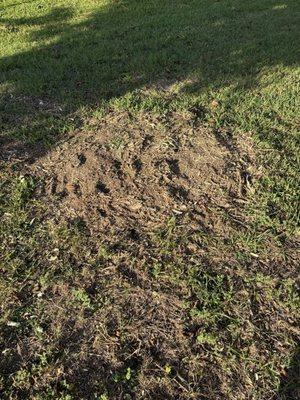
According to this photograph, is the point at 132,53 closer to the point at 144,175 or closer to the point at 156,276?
the point at 144,175

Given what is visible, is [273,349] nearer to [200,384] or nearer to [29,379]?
[200,384]

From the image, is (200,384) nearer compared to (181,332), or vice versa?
(200,384)

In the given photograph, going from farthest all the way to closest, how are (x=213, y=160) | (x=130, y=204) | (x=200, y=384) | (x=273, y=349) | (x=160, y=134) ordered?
(x=160, y=134), (x=213, y=160), (x=130, y=204), (x=273, y=349), (x=200, y=384)

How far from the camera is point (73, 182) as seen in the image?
14.3ft

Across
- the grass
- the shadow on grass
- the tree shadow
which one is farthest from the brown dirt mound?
the tree shadow

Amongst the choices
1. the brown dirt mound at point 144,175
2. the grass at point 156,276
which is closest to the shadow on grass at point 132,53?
the grass at point 156,276

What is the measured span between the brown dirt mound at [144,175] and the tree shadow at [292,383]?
128 centimetres

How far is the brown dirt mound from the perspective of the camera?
13.4 feet

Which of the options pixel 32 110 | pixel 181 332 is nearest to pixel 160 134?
pixel 32 110

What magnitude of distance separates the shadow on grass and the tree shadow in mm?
3325

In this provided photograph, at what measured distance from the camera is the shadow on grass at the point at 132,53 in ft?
19.3

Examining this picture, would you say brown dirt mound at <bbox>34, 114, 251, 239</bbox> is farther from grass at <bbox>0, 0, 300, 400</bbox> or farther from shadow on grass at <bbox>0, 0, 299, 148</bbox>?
shadow on grass at <bbox>0, 0, 299, 148</bbox>

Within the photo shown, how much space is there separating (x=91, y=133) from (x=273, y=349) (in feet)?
9.62

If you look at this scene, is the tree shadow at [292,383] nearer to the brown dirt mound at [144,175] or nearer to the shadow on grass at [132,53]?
the brown dirt mound at [144,175]
